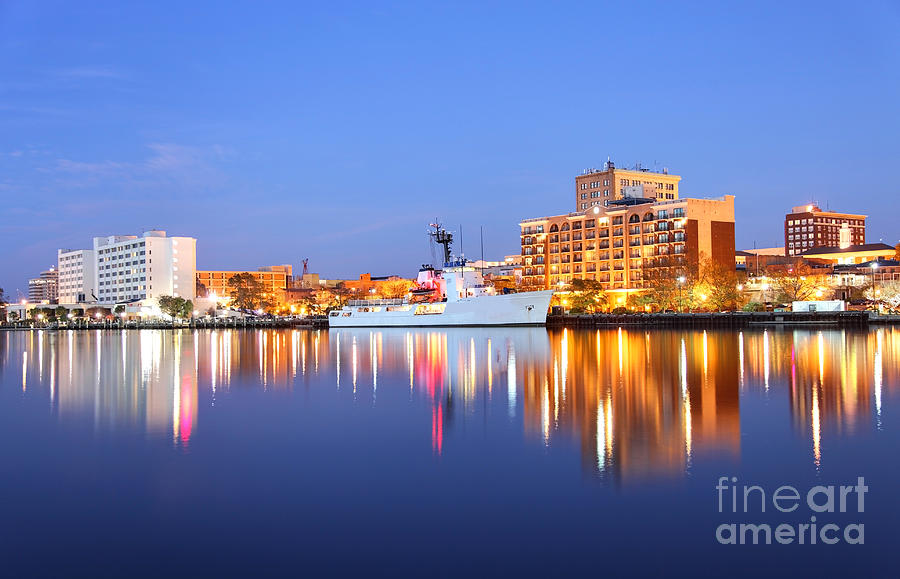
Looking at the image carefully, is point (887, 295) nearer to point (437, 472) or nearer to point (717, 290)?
point (717, 290)

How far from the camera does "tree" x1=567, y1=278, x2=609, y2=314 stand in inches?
4107

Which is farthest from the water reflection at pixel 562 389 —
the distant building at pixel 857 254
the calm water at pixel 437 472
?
the distant building at pixel 857 254

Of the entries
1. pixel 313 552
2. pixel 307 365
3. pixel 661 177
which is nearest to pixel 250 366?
pixel 307 365

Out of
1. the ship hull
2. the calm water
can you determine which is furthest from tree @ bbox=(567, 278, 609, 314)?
the calm water

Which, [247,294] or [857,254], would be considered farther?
[857,254]

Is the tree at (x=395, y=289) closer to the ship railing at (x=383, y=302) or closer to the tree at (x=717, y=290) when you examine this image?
the ship railing at (x=383, y=302)

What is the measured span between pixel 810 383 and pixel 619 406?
29.5ft

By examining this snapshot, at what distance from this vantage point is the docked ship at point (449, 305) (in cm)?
8250

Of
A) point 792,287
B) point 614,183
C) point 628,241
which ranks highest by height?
point 614,183

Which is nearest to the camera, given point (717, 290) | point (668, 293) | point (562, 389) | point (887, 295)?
point (562, 389)

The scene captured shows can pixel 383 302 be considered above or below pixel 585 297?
below

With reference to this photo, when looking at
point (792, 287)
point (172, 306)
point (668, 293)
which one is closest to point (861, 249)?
point (792, 287)

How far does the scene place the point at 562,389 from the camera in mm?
23234

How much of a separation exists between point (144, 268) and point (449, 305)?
82.4 metres
